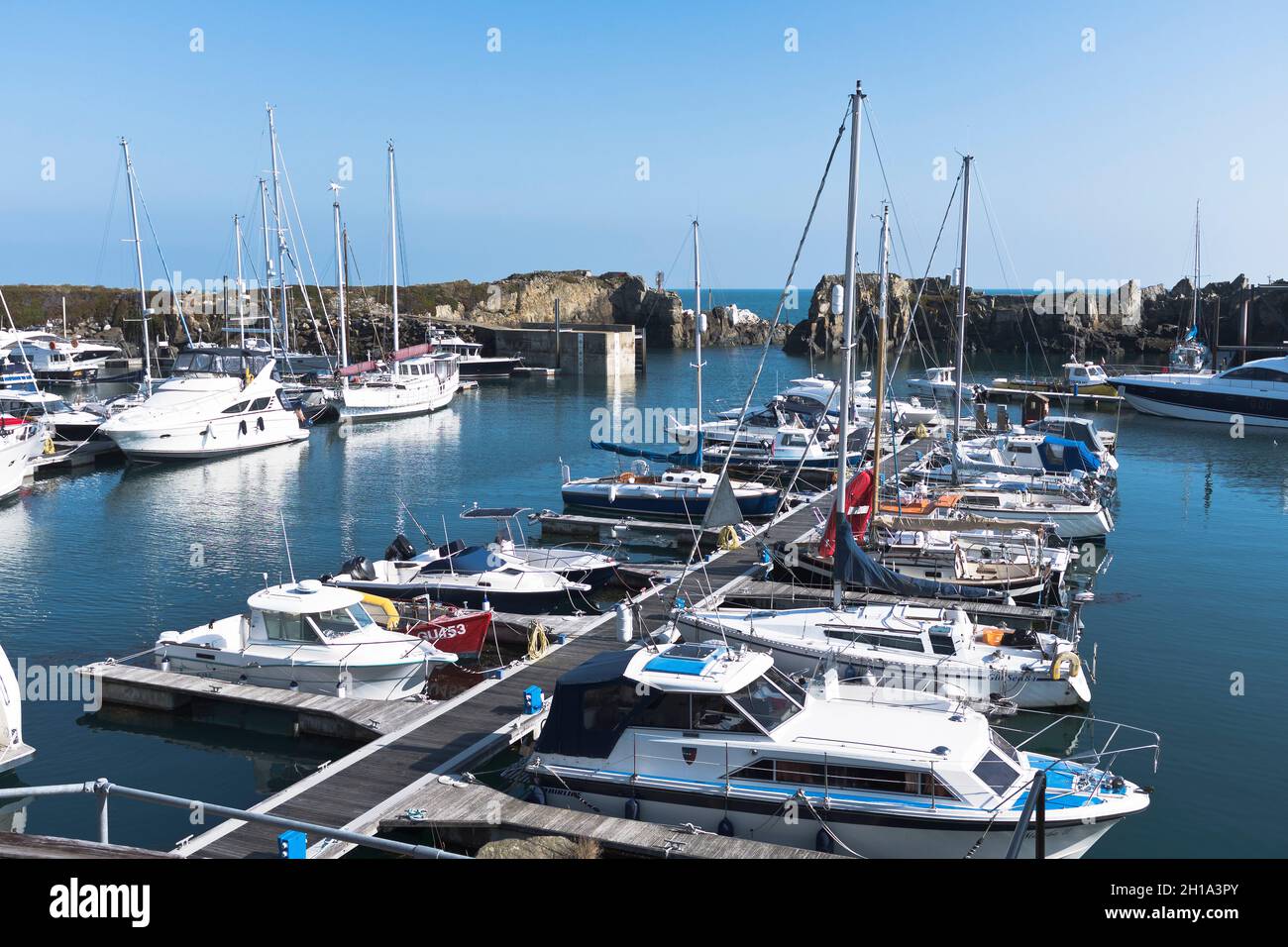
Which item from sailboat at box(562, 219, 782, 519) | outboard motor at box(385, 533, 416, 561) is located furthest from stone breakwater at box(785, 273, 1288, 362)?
outboard motor at box(385, 533, 416, 561)

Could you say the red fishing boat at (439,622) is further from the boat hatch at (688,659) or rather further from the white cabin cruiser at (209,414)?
the white cabin cruiser at (209,414)

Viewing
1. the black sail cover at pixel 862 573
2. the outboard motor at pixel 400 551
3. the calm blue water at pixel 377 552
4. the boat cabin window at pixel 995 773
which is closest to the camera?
the boat cabin window at pixel 995 773

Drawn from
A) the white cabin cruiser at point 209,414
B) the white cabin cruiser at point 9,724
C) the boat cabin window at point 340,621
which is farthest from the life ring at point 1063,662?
the white cabin cruiser at point 209,414

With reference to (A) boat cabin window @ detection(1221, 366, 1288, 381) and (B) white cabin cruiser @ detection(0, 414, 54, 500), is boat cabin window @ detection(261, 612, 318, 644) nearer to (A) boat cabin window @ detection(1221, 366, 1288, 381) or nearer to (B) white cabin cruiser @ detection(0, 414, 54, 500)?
(B) white cabin cruiser @ detection(0, 414, 54, 500)

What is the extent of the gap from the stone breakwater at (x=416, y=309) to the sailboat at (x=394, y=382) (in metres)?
22.7

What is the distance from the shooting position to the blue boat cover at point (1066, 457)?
1495 inches

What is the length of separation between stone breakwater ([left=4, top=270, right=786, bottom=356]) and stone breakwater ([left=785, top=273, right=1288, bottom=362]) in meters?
17.9

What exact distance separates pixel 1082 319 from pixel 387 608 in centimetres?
10156

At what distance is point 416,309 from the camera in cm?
11994

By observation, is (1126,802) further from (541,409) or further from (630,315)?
(630,315)

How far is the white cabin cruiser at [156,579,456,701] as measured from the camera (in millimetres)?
19719

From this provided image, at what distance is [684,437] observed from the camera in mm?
43438
